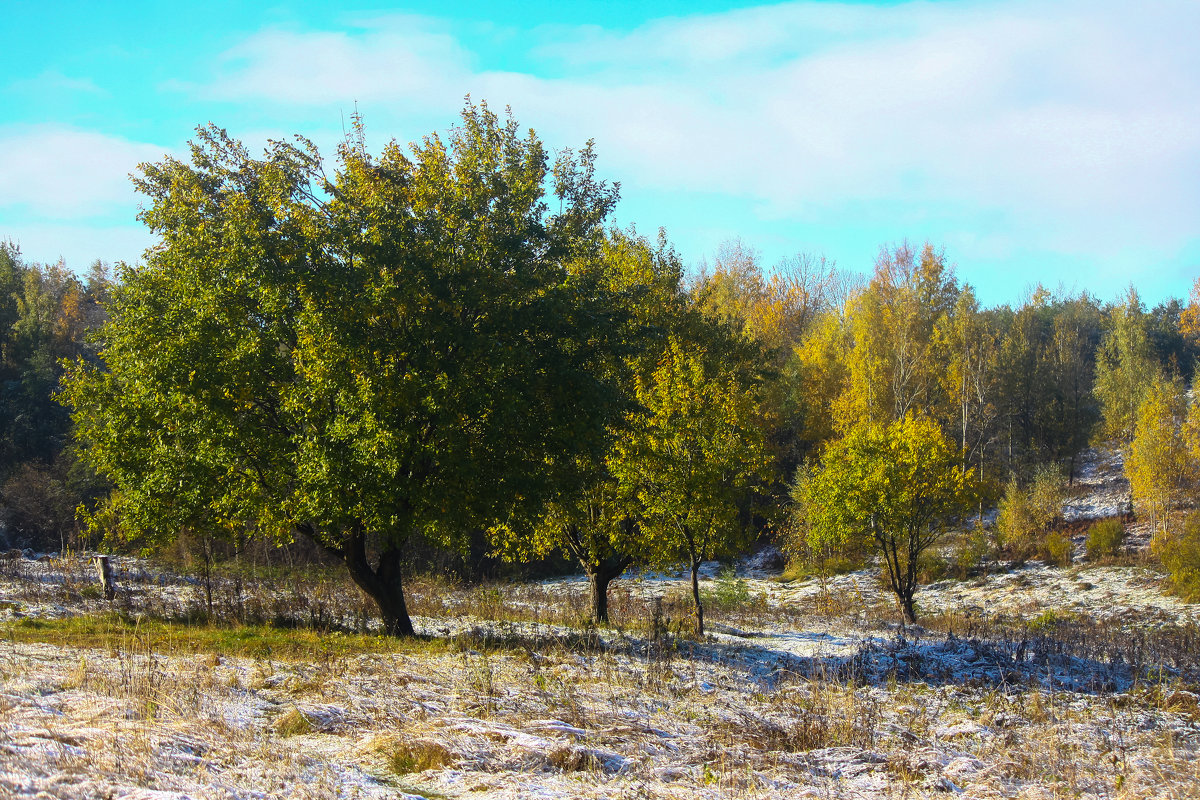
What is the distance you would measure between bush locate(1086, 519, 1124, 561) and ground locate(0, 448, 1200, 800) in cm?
2325

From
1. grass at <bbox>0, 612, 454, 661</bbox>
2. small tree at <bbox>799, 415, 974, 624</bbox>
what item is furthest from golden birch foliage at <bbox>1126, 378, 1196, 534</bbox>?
grass at <bbox>0, 612, 454, 661</bbox>

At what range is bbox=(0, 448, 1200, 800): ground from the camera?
21.9ft

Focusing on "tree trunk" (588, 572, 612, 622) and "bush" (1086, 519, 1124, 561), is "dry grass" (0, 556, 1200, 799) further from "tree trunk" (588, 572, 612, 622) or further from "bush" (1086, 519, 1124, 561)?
"bush" (1086, 519, 1124, 561)

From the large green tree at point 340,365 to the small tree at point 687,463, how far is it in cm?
331

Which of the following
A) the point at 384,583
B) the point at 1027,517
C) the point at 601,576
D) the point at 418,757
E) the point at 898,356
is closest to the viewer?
the point at 418,757

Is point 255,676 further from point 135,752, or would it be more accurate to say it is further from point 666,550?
point 666,550

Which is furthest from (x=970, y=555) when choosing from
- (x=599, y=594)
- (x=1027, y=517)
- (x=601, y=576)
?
(x=601, y=576)

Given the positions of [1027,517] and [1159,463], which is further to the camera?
[1027,517]

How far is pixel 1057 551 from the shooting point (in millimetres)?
40562

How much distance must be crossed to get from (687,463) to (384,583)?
763cm

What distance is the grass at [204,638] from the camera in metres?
12.0

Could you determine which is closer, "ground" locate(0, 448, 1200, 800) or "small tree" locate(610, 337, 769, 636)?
"ground" locate(0, 448, 1200, 800)

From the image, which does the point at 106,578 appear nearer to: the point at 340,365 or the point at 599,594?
the point at 340,365

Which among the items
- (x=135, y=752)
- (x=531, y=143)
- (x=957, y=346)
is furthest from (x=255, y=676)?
(x=957, y=346)
